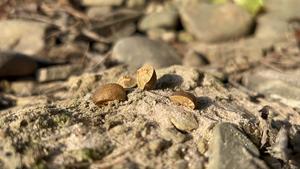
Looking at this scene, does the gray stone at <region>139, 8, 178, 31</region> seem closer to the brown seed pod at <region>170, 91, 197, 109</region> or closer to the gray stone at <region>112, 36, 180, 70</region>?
the gray stone at <region>112, 36, 180, 70</region>

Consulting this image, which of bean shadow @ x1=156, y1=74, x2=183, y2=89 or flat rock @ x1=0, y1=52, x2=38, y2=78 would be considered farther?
flat rock @ x1=0, y1=52, x2=38, y2=78

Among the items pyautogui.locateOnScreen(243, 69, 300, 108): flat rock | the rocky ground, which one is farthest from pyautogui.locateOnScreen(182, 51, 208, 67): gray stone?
pyautogui.locateOnScreen(243, 69, 300, 108): flat rock

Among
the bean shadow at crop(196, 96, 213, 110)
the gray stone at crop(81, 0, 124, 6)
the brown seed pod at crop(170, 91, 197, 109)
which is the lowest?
the bean shadow at crop(196, 96, 213, 110)

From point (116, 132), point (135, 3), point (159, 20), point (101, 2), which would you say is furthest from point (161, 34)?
point (116, 132)

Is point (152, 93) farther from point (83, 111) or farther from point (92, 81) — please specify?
point (92, 81)

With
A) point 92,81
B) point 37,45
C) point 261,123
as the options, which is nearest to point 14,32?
point 37,45

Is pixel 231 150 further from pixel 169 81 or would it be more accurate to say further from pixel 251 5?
pixel 251 5

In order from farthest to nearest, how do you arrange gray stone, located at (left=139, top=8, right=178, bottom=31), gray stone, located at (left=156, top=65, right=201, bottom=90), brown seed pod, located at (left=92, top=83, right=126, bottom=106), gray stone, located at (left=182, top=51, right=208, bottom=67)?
gray stone, located at (left=139, top=8, right=178, bottom=31)
gray stone, located at (left=182, top=51, right=208, bottom=67)
gray stone, located at (left=156, top=65, right=201, bottom=90)
brown seed pod, located at (left=92, top=83, right=126, bottom=106)
